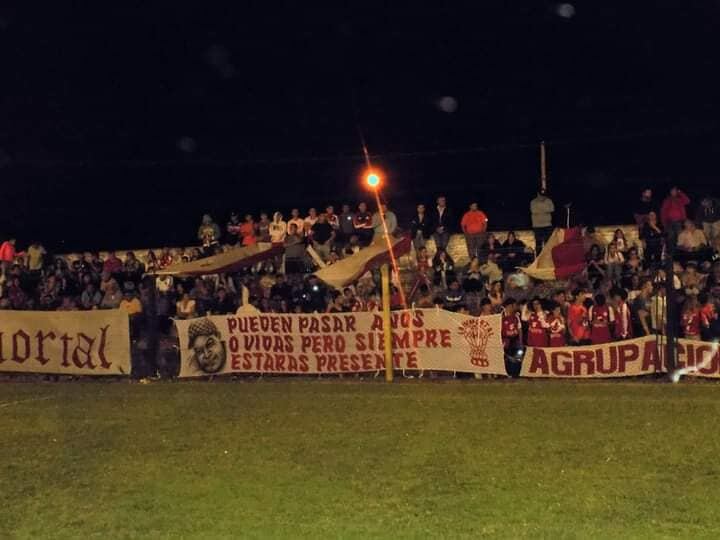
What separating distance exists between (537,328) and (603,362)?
46.4 inches

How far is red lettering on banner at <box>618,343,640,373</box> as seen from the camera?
50.0 ft

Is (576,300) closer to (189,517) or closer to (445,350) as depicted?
(445,350)

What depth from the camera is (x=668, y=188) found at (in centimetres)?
2294

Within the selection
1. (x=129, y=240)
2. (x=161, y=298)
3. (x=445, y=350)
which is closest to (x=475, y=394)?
(x=445, y=350)

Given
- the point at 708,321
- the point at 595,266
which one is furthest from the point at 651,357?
the point at 595,266

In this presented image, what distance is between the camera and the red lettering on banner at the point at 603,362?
50.4 feet

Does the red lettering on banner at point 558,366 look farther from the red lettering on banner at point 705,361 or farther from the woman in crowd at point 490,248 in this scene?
the woman in crowd at point 490,248

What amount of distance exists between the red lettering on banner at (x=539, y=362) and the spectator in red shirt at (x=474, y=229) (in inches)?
175

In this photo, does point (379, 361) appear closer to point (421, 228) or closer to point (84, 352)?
point (421, 228)

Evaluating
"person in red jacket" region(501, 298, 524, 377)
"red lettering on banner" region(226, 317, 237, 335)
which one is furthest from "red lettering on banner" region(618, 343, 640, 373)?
"red lettering on banner" region(226, 317, 237, 335)

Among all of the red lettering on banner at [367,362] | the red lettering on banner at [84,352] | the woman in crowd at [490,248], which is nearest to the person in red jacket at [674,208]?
the woman in crowd at [490,248]

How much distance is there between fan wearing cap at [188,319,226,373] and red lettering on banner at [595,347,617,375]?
6.48 meters

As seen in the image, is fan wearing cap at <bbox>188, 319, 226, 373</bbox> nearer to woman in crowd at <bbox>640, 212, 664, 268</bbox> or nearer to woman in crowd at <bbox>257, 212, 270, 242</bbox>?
woman in crowd at <bbox>257, 212, 270, 242</bbox>

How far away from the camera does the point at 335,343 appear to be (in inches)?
675
